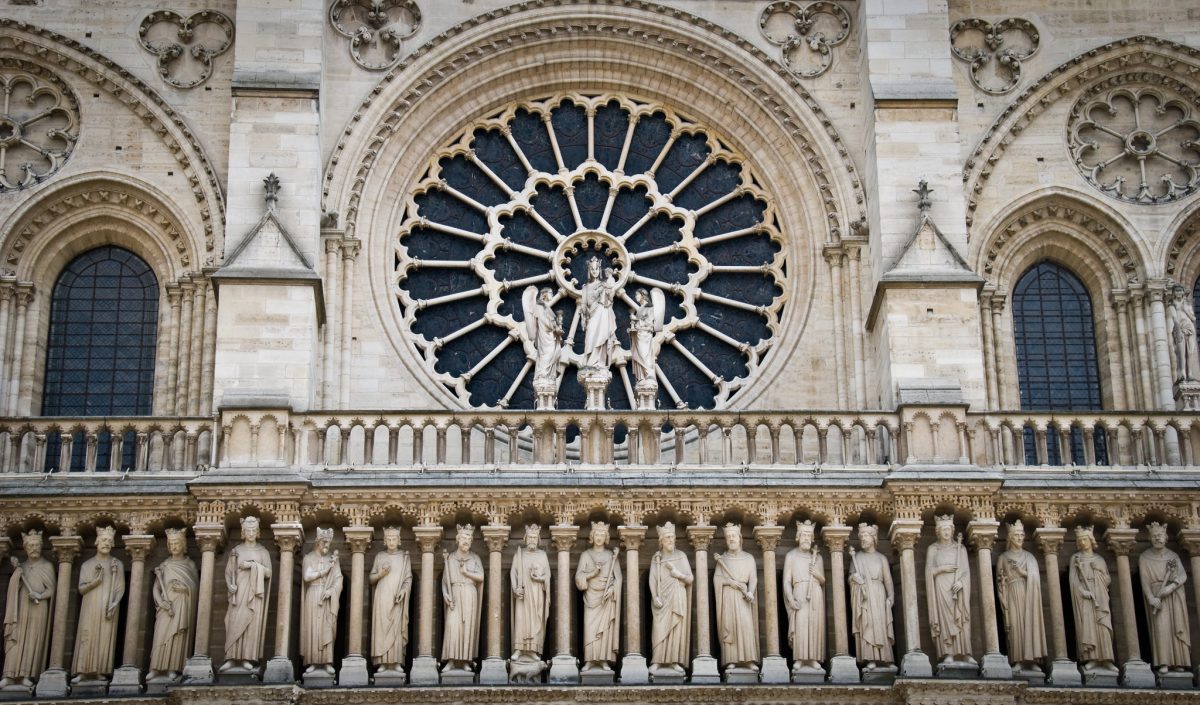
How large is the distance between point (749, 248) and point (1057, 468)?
4.76 meters

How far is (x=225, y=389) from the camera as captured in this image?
25594 mm

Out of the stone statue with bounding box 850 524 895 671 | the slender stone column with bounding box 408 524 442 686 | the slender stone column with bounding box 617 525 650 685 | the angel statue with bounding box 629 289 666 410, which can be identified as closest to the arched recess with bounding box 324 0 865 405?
the angel statue with bounding box 629 289 666 410

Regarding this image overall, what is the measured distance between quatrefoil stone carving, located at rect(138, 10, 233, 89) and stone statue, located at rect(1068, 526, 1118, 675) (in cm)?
1102

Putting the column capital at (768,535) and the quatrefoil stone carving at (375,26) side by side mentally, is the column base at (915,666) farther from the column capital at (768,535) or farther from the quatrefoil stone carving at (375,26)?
the quatrefoil stone carving at (375,26)

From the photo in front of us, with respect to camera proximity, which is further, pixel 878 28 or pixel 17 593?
pixel 878 28

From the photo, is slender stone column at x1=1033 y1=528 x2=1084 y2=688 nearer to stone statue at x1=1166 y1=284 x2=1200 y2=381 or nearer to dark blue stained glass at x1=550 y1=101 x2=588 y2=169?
stone statue at x1=1166 y1=284 x2=1200 y2=381

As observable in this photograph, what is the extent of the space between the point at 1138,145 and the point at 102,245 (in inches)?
468

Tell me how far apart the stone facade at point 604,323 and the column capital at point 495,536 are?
4cm

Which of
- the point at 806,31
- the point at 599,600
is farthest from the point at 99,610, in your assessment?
the point at 806,31

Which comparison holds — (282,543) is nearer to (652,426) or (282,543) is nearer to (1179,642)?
(652,426)

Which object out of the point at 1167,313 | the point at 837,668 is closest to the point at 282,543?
the point at 837,668

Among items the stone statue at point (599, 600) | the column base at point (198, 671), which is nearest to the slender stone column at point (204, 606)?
the column base at point (198, 671)

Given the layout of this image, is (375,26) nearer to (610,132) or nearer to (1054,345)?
(610,132)

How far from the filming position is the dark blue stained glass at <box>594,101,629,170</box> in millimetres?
28859
